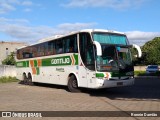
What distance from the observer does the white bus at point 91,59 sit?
16078mm

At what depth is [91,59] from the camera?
16406 mm

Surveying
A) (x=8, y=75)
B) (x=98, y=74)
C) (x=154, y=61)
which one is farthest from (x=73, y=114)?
(x=154, y=61)

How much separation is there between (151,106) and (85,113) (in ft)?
9.27

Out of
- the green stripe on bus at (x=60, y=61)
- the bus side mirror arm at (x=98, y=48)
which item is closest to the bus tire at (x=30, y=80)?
the green stripe on bus at (x=60, y=61)

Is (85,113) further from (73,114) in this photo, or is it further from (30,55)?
(30,55)

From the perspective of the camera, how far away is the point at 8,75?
38.7 metres

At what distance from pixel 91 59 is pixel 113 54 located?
3.84 feet

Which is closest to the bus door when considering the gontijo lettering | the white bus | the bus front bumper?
the white bus

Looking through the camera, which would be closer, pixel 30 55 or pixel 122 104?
pixel 122 104

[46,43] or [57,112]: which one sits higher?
[46,43]

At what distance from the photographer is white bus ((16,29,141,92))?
633 inches

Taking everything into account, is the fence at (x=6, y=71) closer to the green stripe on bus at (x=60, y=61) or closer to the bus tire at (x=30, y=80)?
the bus tire at (x=30, y=80)

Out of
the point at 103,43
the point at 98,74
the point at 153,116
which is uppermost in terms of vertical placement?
the point at 103,43

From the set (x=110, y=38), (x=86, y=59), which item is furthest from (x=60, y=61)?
(x=110, y=38)
